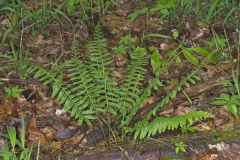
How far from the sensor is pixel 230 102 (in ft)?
11.1

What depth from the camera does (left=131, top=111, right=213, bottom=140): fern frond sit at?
3.08 meters

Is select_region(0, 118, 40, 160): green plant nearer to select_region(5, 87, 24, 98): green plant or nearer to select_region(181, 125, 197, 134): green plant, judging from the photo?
select_region(5, 87, 24, 98): green plant

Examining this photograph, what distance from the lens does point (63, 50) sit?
171 inches

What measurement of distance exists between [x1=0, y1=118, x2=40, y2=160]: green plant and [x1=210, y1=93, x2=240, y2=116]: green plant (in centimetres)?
155

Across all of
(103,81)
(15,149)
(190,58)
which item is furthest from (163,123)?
(15,149)

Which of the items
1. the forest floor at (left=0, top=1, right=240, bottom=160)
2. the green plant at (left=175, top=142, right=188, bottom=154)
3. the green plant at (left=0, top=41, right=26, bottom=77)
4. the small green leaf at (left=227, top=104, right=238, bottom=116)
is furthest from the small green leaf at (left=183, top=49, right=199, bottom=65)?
the green plant at (left=0, top=41, right=26, bottom=77)

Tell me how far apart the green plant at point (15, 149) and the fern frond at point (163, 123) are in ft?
2.70

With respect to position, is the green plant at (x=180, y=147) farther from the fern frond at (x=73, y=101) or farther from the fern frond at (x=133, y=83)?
the fern frond at (x=73, y=101)

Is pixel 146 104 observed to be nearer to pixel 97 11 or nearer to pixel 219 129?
pixel 219 129

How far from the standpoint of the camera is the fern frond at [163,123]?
3.08 meters

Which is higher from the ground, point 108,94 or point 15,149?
point 108,94

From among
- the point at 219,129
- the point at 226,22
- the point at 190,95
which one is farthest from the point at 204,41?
the point at 219,129

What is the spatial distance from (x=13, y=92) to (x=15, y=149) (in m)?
0.65

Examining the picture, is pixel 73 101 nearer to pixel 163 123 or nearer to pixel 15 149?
pixel 15 149
